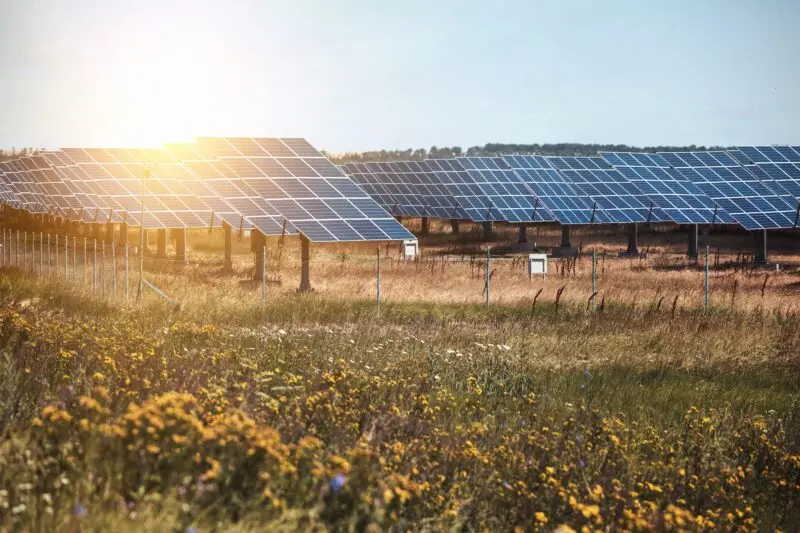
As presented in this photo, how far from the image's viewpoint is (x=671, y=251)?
52875 millimetres

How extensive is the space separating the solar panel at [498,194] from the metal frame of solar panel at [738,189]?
821cm

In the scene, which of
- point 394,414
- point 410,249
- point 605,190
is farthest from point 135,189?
point 394,414

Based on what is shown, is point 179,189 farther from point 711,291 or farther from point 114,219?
point 711,291

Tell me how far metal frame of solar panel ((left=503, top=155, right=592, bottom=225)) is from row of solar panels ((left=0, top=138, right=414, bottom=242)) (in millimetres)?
17229

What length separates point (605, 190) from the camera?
53844 mm

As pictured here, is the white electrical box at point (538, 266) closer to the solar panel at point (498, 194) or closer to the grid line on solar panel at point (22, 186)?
the solar panel at point (498, 194)

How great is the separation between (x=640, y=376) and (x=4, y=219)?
206 ft

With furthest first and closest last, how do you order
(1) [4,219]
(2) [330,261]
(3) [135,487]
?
(1) [4,219]
(2) [330,261]
(3) [135,487]

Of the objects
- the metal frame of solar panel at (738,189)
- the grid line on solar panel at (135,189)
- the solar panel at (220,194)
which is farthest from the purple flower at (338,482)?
the metal frame of solar panel at (738,189)

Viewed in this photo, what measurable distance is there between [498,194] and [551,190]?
9.95ft

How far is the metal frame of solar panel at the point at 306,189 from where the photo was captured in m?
30.2

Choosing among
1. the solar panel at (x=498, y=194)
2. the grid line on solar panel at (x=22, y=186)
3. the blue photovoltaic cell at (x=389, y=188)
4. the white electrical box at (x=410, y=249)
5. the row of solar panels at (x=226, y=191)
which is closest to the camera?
the row of solar panels at (x=226, y=191)

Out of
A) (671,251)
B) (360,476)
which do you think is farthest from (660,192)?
(360,476)

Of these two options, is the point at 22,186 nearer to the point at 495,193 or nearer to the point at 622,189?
the point at 495,193
